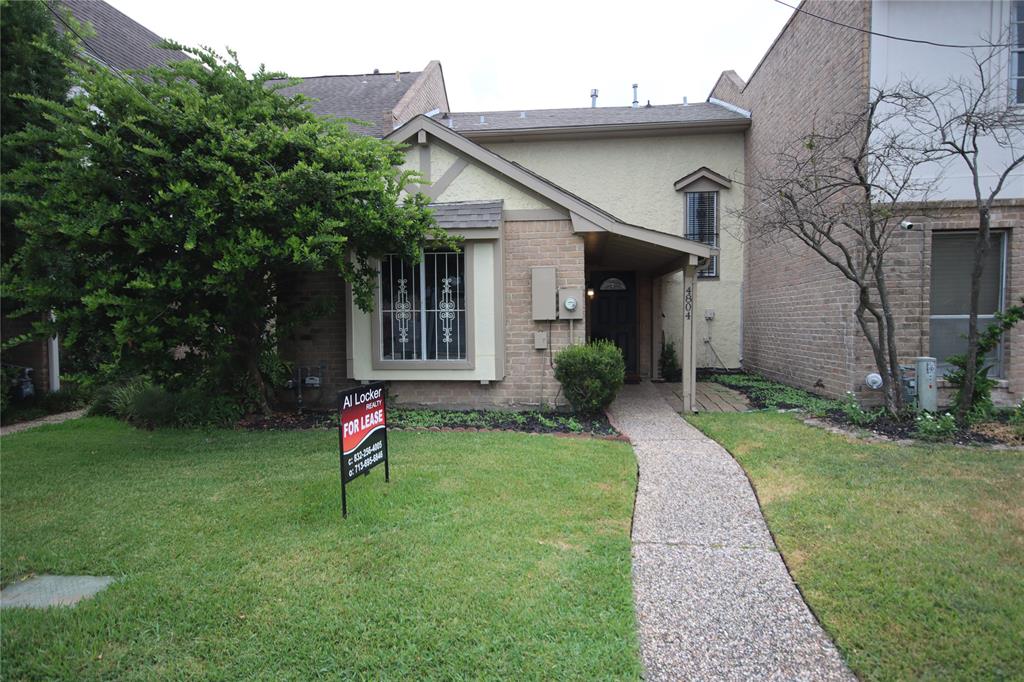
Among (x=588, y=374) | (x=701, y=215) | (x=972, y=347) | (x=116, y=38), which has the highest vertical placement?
(x=116, y=38)

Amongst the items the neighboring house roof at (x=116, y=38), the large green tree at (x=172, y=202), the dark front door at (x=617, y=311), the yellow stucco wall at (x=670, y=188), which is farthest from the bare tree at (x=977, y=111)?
the neighboring house roof at (x=116, y=38)

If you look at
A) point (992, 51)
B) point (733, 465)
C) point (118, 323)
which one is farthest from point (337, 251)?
point (992, 51)

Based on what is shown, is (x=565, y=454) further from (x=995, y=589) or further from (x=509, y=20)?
(x=509, y=20)

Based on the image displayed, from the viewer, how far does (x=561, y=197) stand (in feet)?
26.3

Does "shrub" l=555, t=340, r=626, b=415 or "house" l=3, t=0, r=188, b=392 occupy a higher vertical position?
"house" l=3, t=0, r=188, b=392

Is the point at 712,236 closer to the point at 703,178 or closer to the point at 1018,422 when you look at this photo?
the point at 703,178

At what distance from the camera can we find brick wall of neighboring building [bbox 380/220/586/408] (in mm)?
8172

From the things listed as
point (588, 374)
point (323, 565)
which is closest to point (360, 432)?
point (323, 565)

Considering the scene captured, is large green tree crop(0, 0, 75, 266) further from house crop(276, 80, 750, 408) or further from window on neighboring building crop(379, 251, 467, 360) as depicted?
window on neighboring building crop(379, 251, 467, 360)

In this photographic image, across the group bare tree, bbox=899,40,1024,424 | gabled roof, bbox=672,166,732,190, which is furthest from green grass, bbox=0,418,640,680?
gabled roof, bbox=672,166,732,190

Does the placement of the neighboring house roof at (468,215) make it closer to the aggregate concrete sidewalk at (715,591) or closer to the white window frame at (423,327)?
the white window frame at (423,327)

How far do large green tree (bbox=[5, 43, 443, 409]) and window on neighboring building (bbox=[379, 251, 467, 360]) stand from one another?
66.8 inches

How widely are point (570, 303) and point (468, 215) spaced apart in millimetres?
2031

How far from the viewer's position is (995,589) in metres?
3.05
